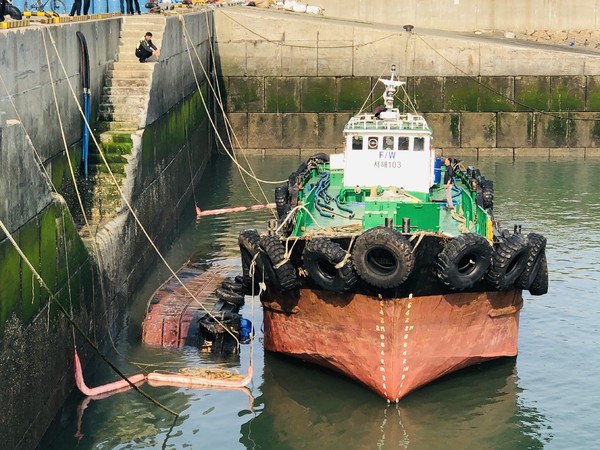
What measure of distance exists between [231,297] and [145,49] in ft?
24.4

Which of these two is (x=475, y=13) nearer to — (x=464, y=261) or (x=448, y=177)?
(x=448, y=177)

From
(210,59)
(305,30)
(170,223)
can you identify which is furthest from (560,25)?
(170,223)

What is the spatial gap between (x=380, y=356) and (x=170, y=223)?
12.0 meters

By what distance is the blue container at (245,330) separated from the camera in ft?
59.2

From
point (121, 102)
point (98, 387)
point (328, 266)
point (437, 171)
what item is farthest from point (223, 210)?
point (328, 266)

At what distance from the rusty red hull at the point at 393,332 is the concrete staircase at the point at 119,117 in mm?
4038

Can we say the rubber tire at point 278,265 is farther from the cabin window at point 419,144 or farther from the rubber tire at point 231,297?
the cabin window at point 419,144

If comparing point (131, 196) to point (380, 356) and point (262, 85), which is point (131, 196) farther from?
point (262, 85)

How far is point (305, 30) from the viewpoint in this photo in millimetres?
37938

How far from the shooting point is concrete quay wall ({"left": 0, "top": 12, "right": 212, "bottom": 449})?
41.5 ft

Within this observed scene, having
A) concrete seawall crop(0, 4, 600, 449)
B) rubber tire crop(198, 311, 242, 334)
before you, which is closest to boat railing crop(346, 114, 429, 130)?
rubber tire crop(198, 311, 242, 334)

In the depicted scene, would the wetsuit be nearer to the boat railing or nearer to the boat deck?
the boat railing

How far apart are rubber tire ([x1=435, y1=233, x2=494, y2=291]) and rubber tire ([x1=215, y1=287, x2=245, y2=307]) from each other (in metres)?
5.16

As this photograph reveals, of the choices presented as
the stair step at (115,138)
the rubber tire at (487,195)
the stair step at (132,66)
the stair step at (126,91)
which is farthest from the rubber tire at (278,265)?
the stair step at (132,66)
